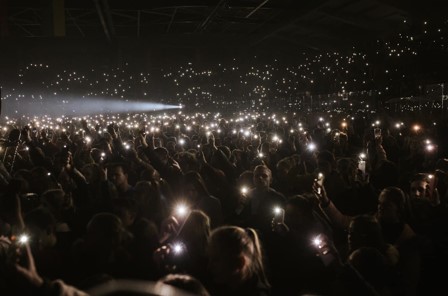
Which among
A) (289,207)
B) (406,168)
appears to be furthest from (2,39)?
(289,207)

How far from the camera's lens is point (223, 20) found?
83.5 feet

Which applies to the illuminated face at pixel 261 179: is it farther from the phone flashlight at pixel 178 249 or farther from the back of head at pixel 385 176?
the back of head at pixel 385 176

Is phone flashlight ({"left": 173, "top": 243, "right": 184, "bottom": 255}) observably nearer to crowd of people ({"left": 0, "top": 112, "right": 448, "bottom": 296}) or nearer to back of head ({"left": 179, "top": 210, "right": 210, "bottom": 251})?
crowd of people ({"left": 0, "top": 112, "right": 448, "bottom": 296})

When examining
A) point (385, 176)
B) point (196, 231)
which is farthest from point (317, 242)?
point (385, 176)

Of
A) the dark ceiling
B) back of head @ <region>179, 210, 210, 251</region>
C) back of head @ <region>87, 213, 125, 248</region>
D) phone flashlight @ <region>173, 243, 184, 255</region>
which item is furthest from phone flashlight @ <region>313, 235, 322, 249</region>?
the dark ceiling

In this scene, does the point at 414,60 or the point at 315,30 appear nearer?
the point at 414,60

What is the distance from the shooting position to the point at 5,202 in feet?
13.6

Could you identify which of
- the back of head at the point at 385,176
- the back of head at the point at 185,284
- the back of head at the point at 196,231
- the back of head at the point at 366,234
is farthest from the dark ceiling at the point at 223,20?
the back of head at the point at 185,284

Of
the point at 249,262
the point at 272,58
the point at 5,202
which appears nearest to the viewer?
the point at 249,262

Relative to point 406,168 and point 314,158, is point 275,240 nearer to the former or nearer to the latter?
point 314,158

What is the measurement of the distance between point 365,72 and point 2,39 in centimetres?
1528

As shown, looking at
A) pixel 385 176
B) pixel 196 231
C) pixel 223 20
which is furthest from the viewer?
pixel 223 20

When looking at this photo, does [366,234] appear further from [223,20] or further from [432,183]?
[223,20]

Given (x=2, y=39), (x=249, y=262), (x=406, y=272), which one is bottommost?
(x=406, y=272)
